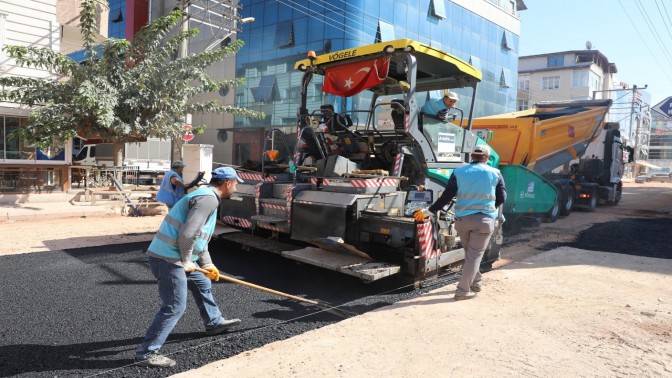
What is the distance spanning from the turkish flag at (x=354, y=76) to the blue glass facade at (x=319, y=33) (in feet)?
52.0

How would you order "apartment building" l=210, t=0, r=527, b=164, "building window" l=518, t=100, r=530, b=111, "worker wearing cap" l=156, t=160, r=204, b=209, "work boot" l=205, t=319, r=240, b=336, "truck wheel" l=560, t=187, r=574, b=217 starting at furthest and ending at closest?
"building window" l=518, t=100, r=530, b=111 → "apartment building" l=210, t=0, r=527, b=164 → "truck wheel" l=560, t=187, r=574, b=217 → "worker wearing cap" l=156, t=160, r=204, b=209 → "work boot" l=205, t=319, r=240, b=336

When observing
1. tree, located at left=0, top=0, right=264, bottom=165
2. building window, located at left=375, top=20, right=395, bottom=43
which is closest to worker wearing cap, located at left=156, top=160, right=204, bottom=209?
tree, located at left=0, top=0, right=264, bottom=165

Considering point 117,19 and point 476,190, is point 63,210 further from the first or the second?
point 117,19

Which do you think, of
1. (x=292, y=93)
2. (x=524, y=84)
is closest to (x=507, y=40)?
(x=292, y=93)

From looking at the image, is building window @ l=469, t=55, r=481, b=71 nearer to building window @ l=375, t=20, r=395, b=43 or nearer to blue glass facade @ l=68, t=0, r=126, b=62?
building window @ l=375, t=20, r=395, b=43

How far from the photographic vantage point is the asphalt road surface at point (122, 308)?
3.36 meters

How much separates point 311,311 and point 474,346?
158cm

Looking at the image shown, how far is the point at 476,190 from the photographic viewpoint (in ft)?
15.7

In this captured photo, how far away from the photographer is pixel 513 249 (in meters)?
7.81

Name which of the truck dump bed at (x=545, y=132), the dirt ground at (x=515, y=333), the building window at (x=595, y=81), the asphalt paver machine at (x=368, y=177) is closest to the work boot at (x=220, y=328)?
the dirt ground at (x=515, y=333)

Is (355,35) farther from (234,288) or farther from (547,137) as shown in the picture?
(234,288)

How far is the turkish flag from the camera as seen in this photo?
18.1 feet

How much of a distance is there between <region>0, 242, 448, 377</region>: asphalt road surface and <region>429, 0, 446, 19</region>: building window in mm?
22662

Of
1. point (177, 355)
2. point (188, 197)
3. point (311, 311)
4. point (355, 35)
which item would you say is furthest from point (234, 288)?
point (355, 35)
